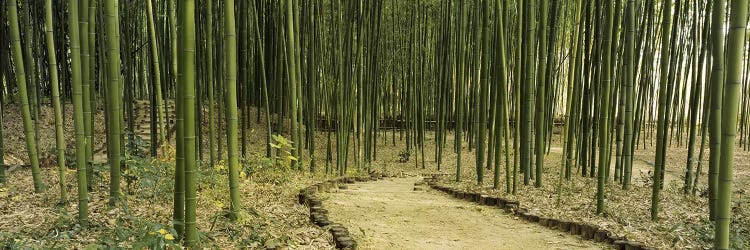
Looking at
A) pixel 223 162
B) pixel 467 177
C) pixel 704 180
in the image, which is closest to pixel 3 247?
pixel 223 162

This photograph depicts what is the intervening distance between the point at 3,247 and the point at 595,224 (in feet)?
9.93

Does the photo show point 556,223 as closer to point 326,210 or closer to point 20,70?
point 326,210

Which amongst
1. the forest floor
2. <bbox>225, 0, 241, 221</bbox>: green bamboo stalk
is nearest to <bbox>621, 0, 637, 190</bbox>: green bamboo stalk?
the forest floor

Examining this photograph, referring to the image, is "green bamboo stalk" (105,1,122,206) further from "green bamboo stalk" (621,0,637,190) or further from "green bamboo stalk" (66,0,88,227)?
"green bamboo stalk" (621,0,637,190)

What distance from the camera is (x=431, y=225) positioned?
3.26m

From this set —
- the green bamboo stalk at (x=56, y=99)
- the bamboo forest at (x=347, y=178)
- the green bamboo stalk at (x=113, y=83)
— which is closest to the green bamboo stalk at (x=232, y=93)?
the bamboo forest at (x=347, y=178)

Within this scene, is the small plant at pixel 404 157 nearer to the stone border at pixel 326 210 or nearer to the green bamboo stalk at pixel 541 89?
the stone border at pixel 326 210

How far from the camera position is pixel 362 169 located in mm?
6227

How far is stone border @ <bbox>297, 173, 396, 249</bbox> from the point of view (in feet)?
8.47

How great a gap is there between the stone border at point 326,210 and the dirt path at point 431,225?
0.10 m

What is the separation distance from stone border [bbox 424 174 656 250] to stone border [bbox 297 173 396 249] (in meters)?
1.08

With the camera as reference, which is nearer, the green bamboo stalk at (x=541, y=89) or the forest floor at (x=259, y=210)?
the forest floor at (x=259, y=210)

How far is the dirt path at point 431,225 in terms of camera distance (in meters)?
2.84

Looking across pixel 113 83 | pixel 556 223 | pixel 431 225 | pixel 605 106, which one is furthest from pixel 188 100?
pixel 605 106
